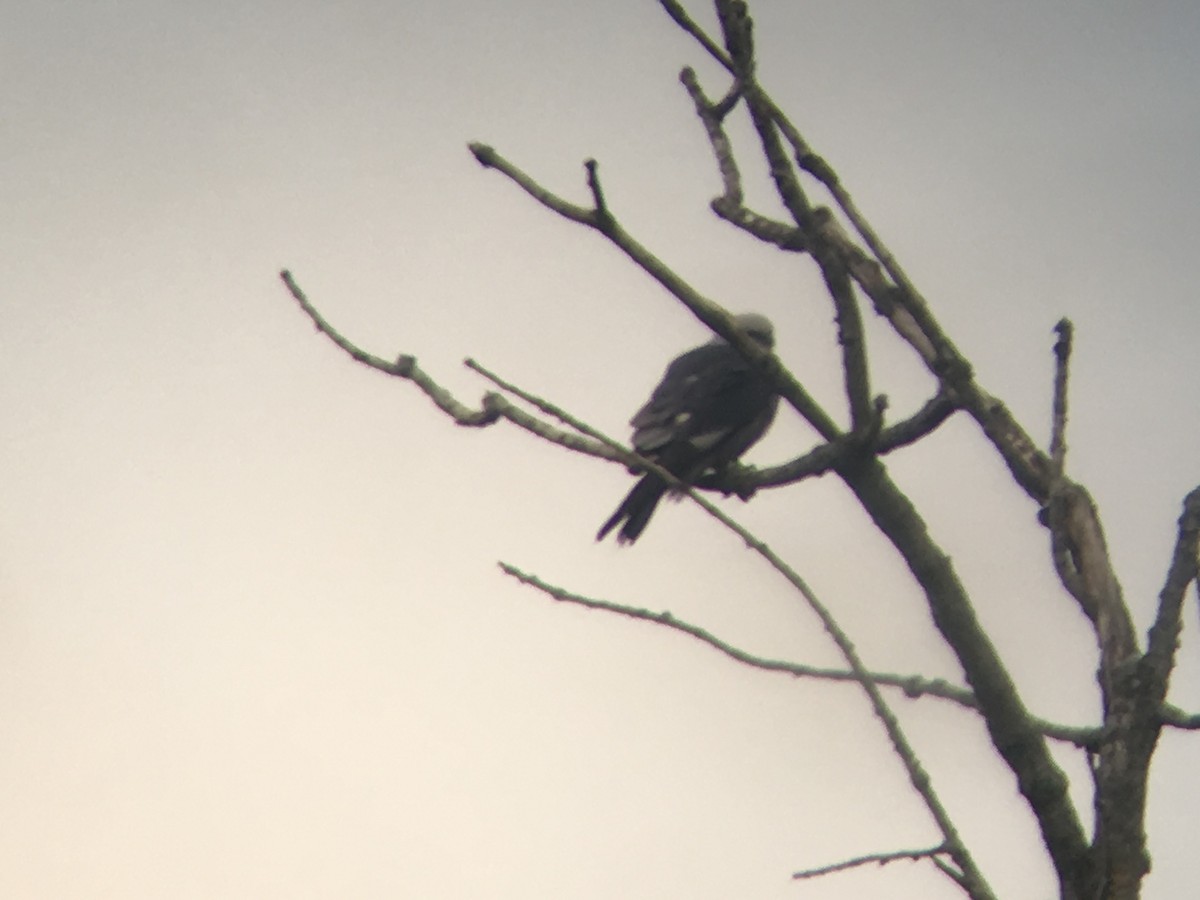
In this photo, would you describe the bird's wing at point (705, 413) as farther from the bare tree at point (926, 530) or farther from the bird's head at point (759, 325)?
the bare tree at point (926, 530)

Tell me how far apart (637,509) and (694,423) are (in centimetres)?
59

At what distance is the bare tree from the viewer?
5.04ft

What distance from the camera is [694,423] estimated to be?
549 centimetres

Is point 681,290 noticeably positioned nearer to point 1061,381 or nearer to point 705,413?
point 1061,381

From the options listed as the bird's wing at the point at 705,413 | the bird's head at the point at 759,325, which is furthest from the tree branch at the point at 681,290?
the bird's head at the point at 759,325

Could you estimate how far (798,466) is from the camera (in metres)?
2.14

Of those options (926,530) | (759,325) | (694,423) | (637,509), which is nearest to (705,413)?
(694,423)

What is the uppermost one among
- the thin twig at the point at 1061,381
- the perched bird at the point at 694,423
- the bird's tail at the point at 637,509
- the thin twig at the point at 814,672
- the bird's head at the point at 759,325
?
the bird's head at the point at 759,325

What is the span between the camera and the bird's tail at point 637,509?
5.08 m

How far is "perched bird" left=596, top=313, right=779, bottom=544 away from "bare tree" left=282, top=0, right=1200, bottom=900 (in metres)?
3.03

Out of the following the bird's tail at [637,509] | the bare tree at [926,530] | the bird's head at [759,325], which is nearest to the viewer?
the bare tree at [926,530]

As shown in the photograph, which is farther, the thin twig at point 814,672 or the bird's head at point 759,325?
the bird's head at point 759,325

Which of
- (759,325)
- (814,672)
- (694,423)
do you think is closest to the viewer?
(814,672)

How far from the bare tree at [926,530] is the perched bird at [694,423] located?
9.95ft
